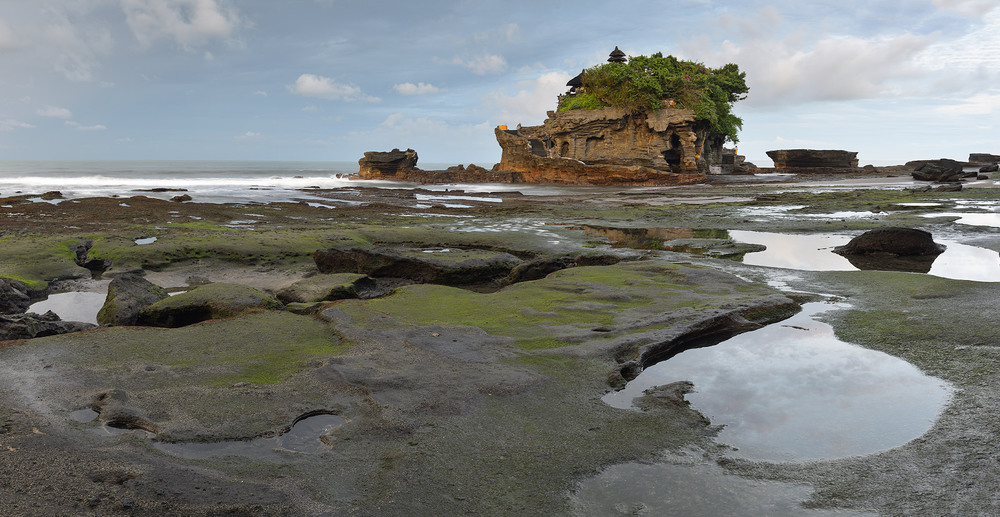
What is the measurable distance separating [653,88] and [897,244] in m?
39.3

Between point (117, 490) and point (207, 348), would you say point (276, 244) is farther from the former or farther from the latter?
point (117, 490)

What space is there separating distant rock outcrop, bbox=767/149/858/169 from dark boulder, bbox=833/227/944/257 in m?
59.3

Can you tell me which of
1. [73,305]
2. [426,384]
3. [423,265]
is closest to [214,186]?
[73,305]

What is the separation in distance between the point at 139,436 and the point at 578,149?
50720 mm

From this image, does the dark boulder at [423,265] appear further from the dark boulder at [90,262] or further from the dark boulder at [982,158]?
the dark boulder at [982,158]

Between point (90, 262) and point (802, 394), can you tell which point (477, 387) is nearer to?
point (802, 394)

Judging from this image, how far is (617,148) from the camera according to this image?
50344mm

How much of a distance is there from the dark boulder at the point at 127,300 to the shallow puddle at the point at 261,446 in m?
3.93

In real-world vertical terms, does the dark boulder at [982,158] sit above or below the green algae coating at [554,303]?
above

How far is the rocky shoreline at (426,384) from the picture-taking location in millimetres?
3186

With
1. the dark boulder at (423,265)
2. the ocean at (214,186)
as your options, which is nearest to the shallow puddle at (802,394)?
the dark boulder at (423,265)

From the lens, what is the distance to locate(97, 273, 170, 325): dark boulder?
688cm

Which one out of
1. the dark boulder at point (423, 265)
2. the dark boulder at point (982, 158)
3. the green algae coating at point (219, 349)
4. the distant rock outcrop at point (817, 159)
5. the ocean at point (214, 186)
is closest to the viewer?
the green algae coating at point (219, 349)

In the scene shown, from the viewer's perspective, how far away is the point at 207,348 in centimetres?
540
